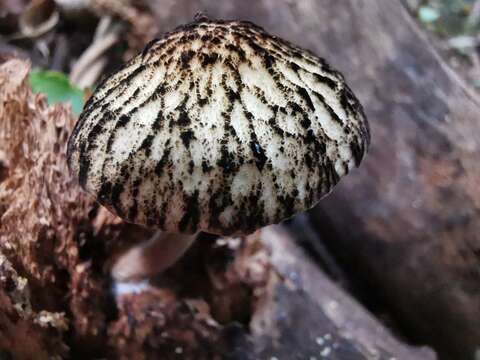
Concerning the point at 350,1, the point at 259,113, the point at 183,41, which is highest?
the point at 350,1

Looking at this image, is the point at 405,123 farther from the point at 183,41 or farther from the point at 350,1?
the point at 183,41

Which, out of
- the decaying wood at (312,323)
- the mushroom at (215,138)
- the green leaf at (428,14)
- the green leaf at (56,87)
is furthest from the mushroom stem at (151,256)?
the green leaf at (428,14)

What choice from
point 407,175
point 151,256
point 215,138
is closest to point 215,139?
point 215,138

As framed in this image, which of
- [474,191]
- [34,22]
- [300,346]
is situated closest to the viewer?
[300,346]

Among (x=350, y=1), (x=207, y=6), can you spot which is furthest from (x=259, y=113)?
(x=207, y=6)

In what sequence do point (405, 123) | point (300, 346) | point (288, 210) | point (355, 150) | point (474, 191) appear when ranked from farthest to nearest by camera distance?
point (405, 123), point (474, 191), point (300, 346), point (355, 150), point (288, 210)

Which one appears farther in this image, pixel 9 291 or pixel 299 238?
pixel 299 238

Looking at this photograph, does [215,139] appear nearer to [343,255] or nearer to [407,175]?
[407,175]

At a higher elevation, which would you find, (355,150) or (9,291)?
(355,150)
